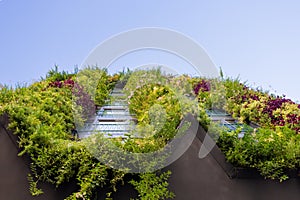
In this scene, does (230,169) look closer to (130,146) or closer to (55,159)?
(130,146)

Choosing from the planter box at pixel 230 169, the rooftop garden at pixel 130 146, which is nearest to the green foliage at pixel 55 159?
the rooftop garden at pixel 130 146

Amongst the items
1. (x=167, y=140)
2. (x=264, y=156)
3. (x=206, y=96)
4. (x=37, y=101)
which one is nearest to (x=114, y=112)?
(x=37, y=101)

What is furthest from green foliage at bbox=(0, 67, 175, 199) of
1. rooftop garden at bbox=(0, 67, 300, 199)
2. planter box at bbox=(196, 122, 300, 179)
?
planter box at bbox=(196, 122, 300, 179)

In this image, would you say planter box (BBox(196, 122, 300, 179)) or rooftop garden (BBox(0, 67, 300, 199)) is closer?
rooftop garden (BBox(0, 67, 300, 199))

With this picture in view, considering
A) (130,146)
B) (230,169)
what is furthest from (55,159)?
(230,169)

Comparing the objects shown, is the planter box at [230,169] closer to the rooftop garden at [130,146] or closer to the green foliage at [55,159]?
the rooftop garden at [130,146]

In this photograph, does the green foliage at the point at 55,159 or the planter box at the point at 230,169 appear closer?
the green foliage at the point at 55,159

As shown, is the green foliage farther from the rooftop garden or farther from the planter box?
the planter box

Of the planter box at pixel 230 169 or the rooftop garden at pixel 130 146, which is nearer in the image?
the rooftop garden at pixel 130 146

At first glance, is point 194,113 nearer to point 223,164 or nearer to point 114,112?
point 223,164

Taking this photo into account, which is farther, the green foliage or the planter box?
the planter box

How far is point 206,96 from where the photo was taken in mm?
8438

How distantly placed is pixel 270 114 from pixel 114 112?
9.40 feet

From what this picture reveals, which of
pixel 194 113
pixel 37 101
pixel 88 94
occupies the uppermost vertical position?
pixel 88 94
